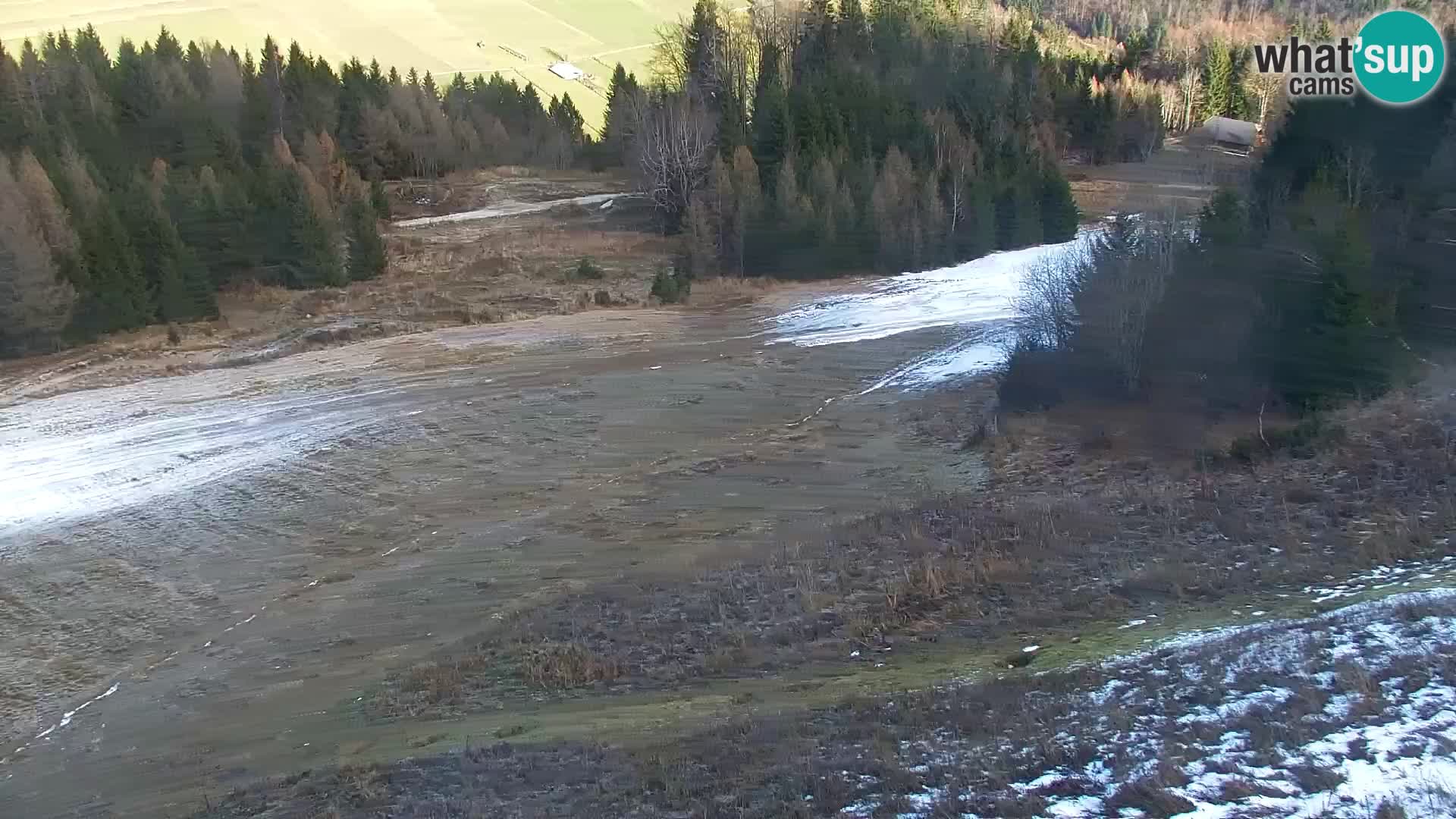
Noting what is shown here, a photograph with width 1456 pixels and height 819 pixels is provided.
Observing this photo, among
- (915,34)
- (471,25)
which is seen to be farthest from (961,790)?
(471,25)

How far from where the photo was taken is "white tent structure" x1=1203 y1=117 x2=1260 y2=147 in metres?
39.5

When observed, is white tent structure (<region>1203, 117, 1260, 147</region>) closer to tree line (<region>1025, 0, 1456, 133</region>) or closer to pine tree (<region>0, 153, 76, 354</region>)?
tree line (<region>1025, 0, 1456, 133</region>)

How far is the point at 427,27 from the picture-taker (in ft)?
314

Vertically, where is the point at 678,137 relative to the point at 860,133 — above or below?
above

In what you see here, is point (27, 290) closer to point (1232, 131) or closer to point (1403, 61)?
point (1403, 61)

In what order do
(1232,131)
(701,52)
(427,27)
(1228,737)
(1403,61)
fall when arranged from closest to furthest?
(1228,737) < (1403,61) < (1232,131) < (701,52) < (427,27)

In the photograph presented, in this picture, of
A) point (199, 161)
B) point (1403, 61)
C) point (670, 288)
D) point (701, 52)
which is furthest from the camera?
point (701, 52)

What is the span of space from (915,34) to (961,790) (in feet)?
248

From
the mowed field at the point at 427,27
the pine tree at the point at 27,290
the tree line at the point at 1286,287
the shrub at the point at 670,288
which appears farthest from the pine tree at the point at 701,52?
the tree line at the point at 1286,287

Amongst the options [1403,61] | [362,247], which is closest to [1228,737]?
[1403,61]

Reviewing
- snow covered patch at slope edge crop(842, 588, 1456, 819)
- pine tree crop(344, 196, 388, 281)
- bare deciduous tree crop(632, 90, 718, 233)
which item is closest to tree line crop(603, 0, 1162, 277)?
bare deciduous tree crop(632, 90, 718, 233)

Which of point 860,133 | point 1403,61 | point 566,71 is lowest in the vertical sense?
point 1403,61

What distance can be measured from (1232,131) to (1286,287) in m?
22.1

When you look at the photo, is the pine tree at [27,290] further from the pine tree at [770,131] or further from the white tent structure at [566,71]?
the white tent structure at [566,71]
